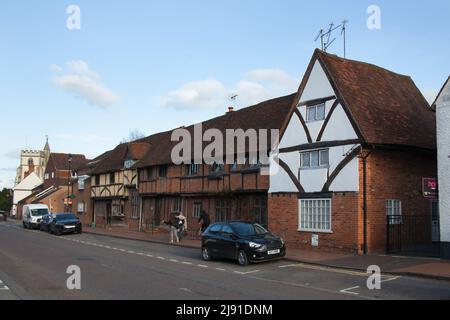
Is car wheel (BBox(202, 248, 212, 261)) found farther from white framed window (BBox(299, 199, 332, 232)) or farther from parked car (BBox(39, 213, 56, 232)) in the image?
parked car (BBox(39, 213, 56, 232))

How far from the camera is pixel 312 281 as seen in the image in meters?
12.6

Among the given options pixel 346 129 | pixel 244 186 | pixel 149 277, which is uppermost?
pixel 346 129

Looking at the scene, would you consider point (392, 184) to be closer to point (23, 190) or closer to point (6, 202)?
point (23, 190)

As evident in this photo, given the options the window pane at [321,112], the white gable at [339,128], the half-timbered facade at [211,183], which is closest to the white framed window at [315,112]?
the window pane at [321,112]

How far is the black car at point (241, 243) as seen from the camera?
15992 mm

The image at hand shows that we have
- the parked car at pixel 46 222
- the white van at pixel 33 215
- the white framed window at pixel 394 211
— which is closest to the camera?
the white framed window at pixel 394 211

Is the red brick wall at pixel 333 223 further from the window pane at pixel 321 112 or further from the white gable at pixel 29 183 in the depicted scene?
the white gable at pixel 29 183

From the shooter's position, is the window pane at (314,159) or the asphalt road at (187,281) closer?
the asphalt road at (187,281)

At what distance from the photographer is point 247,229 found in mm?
17188

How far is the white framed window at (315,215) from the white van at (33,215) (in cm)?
2951

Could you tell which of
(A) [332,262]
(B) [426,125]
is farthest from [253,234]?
(B) [426,125]

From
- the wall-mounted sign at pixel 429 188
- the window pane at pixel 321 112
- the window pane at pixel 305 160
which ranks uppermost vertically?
the window pane at pixel 321 112

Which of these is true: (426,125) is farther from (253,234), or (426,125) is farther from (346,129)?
(253,234)
